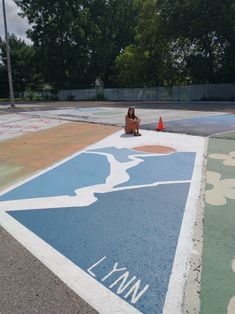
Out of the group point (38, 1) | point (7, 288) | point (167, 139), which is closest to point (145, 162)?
point (167, 139)

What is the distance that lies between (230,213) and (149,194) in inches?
55.2

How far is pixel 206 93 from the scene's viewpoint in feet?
128

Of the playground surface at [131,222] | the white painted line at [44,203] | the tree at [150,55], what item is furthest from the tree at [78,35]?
the white painted line at [44,203]

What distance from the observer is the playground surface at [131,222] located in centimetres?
319

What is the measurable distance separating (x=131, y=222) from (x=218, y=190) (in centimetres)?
192

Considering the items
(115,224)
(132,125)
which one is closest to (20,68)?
(132,125)

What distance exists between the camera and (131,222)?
4.70m

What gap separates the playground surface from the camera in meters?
3.19

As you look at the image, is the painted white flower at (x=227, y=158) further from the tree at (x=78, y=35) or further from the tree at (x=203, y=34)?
the tree at (x=78, y=35)

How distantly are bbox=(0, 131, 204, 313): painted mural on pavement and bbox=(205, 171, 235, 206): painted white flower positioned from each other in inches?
9.0

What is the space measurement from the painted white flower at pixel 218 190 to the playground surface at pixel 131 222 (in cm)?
2

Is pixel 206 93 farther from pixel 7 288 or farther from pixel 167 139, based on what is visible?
pixel 7 288

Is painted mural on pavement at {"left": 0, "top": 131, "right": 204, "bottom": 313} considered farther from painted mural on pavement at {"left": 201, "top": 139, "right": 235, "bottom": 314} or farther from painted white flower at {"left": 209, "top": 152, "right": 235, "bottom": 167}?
painted white flower at {"left": 209, "top": 152, "right": 235, "bottom": 167}

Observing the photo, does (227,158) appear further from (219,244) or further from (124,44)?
(124,44)
